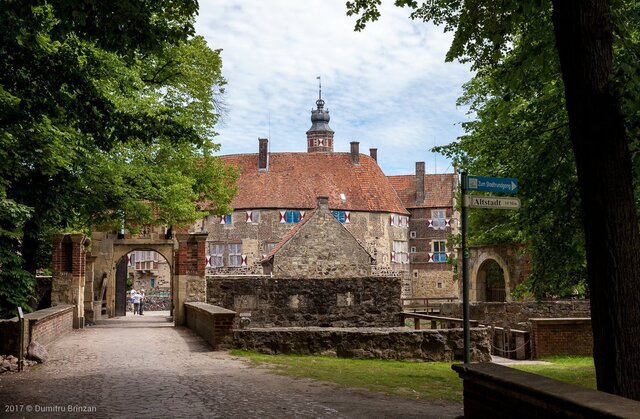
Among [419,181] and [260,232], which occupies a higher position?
[419,181]

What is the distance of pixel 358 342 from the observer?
14797 millimetres

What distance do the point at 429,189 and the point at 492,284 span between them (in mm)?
26200

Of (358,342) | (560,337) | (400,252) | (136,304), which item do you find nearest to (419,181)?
(400,252)

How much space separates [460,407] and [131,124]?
5.93 metres

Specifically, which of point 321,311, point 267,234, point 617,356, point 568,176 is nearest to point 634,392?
point 617,356

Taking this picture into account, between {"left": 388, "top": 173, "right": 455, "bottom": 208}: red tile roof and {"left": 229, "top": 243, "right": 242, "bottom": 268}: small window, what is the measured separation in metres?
16.8

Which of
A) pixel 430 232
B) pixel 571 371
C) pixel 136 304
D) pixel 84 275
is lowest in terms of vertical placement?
pixel 571 371

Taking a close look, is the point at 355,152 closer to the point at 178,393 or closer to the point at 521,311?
the point at 521,311

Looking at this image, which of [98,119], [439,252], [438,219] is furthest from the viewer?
[438,219]

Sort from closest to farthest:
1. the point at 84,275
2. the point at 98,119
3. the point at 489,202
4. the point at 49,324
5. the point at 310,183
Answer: the point at 489,202 → the point at 98,119 → the point at 49,324 → the point at 84,275 → the point at 310,183

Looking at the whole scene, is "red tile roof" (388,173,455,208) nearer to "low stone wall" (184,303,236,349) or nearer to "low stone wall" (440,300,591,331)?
"low stone wall" (440,300,591,331)

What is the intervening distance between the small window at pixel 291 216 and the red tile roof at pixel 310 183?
1.48ft

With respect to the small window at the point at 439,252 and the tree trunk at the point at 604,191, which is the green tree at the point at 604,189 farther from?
the small window at the point at 439,252

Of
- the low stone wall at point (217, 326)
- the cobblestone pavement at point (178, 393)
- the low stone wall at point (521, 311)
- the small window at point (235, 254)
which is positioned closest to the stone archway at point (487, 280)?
the low stone wall at point (521, 311)
